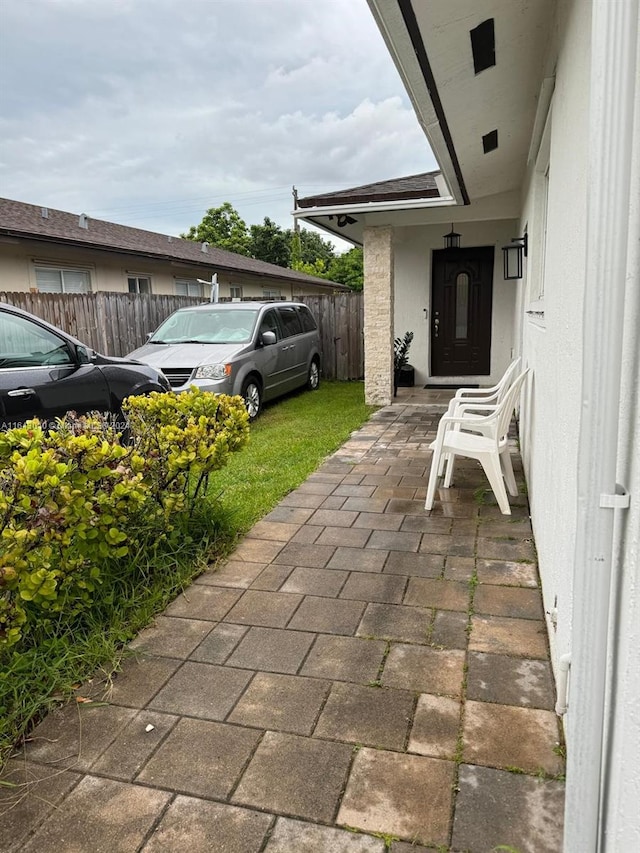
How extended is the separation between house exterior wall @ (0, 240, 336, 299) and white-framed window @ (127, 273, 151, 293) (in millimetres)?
98

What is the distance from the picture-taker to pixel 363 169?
5916 centimetres

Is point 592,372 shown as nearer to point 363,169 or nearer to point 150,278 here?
point 150,278

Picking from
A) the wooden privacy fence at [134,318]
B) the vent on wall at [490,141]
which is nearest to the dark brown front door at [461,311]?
the wooden privacy fence at [134,318]

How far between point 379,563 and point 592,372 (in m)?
2.65

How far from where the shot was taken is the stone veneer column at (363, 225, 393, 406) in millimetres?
9320

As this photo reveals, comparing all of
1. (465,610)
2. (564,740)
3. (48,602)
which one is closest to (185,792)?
(48,602)

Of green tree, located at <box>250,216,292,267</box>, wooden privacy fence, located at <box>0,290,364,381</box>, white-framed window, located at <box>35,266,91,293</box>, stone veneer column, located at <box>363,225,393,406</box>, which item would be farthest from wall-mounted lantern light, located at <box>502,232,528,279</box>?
green tree, located at <box>250,216,292,267</box>

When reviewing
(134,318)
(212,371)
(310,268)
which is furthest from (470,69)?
(310,268)

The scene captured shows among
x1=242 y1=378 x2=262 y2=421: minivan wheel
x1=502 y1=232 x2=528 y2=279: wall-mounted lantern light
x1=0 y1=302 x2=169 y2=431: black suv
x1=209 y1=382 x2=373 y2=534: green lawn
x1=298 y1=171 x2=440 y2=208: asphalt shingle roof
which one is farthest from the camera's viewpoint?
x1=242 y1=378 x2=262 y2=421: minivan wheel

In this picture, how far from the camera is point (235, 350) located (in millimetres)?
8469

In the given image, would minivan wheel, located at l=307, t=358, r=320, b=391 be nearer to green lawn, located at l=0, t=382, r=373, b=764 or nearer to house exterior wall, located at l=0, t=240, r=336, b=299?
green lawn, located at l=0, t=382, r=373, b=764

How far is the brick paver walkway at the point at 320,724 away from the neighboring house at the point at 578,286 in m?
0.33

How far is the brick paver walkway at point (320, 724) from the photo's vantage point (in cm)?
183

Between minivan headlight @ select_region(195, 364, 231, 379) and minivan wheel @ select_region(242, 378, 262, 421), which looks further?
minivan wheel @ select_region(242, 378, 262, 421)
